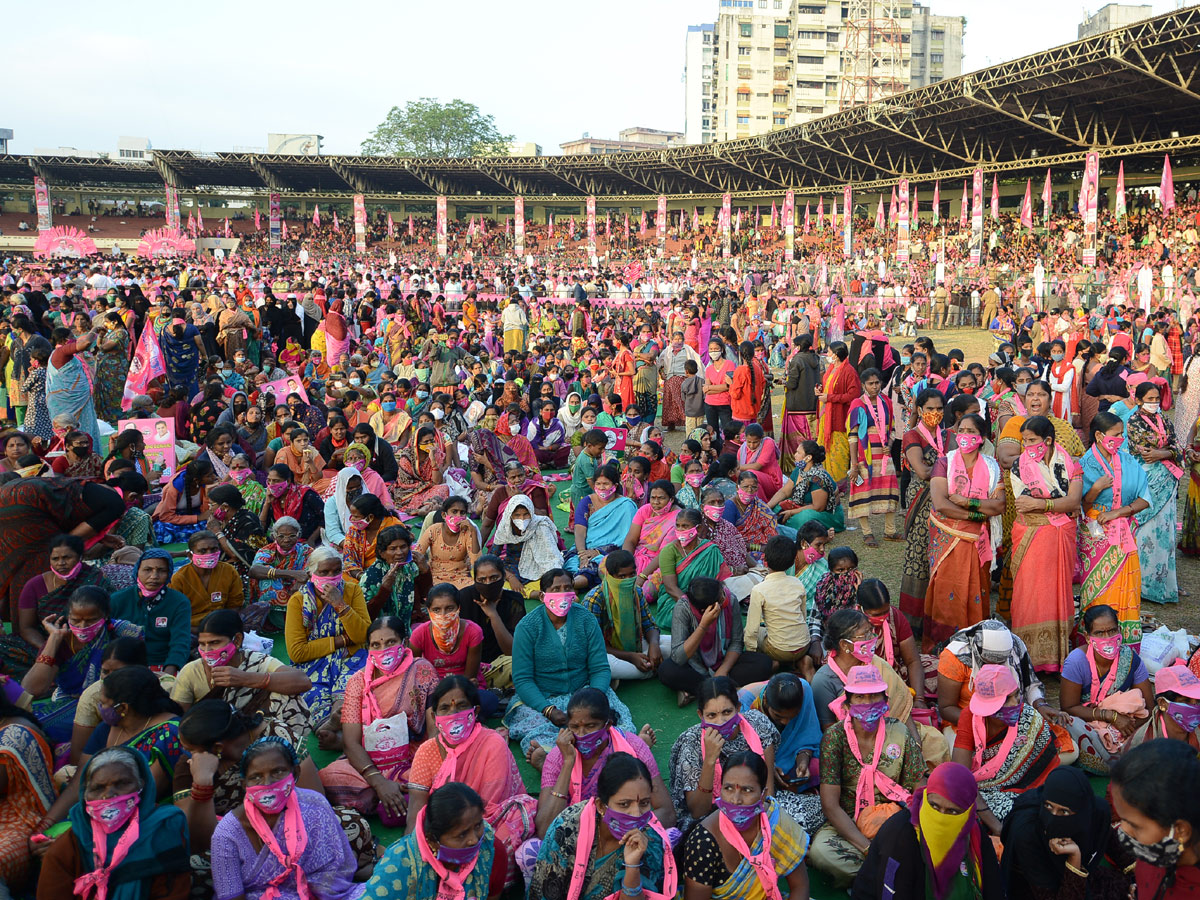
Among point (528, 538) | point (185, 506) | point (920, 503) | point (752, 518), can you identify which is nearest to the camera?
point (920, 503)

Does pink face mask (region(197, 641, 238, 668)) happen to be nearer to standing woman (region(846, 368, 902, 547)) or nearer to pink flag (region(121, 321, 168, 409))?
standing woman (region(846, 368, 902, 547))

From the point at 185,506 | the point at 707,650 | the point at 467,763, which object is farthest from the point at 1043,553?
the point at 185,506

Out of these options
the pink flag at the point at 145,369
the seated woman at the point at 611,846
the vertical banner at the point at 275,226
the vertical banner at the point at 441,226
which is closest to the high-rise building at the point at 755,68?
the vertical banner at the point at 441,226

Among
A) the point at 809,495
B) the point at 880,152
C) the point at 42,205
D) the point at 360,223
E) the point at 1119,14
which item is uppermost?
the point at 1119,14

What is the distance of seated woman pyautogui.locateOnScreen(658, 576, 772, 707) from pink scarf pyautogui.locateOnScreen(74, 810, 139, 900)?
2.47 metres

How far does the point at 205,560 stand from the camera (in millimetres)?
4594

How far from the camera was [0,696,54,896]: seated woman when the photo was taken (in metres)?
2.98

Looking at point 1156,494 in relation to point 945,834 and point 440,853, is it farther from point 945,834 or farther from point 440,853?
point 440,853

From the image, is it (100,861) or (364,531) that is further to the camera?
(364,531)

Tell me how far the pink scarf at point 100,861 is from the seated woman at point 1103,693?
3.51m

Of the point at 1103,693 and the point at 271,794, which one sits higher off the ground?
the point at 271,794

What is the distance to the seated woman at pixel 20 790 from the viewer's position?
9.78 feet

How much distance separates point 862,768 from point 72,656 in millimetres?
3335

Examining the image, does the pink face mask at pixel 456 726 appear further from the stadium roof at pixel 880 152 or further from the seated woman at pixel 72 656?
the stadium roof at pixel 880 152
